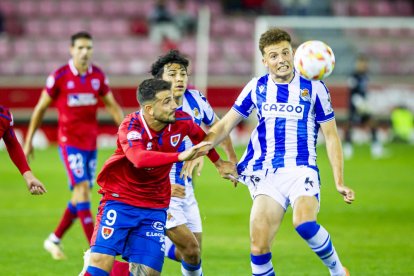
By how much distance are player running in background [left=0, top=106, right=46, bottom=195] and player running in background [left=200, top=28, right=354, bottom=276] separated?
1.57 meters

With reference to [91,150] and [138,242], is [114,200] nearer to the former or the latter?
[138,242]

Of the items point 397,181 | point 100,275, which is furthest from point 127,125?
point 397,181

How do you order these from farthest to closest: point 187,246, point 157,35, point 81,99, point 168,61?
point 157,35
point 81,99
point 168,61
point 187,246

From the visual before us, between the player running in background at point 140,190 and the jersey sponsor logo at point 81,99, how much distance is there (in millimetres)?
4195

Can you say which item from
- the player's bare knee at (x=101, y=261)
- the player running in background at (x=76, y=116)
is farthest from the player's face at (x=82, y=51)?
the player's bare knee at (x=101, y=261)

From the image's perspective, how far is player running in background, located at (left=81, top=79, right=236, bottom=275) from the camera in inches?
279

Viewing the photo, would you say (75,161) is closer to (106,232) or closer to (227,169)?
(227,169)

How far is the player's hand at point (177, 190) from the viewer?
8.36m

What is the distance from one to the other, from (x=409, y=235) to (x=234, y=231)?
2406mm

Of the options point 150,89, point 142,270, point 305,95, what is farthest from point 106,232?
point 305,95

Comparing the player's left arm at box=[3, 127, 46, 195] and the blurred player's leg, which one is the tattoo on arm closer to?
the blurred player's leg

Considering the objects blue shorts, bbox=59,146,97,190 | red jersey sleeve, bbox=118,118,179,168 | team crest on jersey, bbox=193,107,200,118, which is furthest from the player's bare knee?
blue shorts, bbox=59,146,97,190

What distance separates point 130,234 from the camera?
7.30m

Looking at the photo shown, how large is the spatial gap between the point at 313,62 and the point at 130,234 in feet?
6.77
